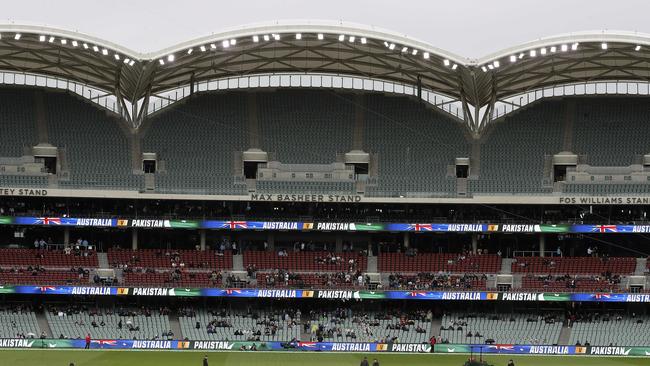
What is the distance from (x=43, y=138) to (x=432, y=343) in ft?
87.4

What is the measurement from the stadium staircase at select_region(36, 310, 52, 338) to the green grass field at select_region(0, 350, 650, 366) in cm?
270

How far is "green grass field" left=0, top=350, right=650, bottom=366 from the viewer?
48.0m

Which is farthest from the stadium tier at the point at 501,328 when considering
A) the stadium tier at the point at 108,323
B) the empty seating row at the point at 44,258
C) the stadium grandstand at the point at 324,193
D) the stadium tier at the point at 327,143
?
the empty seating row at the point at 44,258

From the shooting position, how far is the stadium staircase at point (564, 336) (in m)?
54.1

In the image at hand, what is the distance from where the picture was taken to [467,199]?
5900cm

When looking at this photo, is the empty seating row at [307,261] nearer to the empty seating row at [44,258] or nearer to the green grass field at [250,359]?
the green grass field at [250,359]

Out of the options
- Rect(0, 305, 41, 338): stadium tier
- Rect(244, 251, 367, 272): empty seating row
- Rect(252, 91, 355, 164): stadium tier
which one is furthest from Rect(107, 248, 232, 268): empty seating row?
Rect(252, 91, 355, 164): stadium tier

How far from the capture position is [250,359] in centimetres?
4925

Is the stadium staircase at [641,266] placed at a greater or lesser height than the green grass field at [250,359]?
greater

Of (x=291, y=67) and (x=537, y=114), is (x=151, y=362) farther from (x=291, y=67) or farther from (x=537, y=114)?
(x=537, y=114)

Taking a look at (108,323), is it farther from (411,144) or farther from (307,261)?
(411,144)

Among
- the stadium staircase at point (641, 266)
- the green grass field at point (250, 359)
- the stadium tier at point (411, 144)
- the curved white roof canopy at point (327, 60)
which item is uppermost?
the curved white roof canopy at point (327, 60)

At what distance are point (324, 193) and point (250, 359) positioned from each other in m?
13.3

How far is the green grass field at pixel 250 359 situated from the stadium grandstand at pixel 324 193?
1.43 meters
